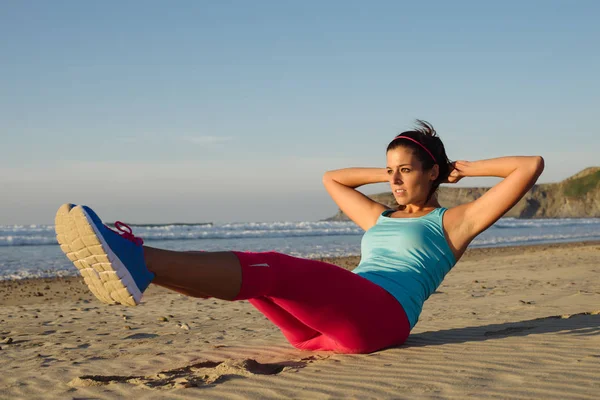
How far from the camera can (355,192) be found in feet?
16.2

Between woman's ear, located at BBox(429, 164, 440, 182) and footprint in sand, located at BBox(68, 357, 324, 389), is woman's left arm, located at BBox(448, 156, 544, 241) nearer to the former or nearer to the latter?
woman's ear, located at BBox(429, 164, 440, 182)

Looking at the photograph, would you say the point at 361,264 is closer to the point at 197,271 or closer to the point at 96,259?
the point at 197,271

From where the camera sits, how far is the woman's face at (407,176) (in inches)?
163

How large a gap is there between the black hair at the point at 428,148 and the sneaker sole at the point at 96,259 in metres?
2.05

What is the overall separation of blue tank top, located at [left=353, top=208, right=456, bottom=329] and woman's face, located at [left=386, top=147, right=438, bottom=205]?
152mm

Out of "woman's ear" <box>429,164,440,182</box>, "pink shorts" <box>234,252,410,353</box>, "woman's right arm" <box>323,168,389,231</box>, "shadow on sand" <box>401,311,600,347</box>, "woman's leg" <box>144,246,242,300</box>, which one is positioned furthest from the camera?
"shadow on sand" <box>401,311,600,347</box>

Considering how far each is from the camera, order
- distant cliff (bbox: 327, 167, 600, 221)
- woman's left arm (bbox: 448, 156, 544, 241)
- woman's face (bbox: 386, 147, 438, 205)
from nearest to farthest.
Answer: woman's left arm (bbox: 448, 156, 544, 241) → woman's face (bbox: 386, 147, 438, 205) → distant cliff (bbox: 327, 167, 600, 221)

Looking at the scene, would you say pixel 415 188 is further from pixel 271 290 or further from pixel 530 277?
pixel 530 277

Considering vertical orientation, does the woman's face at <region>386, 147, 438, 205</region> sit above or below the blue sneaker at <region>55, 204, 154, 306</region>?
above

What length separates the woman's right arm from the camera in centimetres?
463

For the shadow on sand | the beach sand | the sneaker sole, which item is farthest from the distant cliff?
the sneaker sole

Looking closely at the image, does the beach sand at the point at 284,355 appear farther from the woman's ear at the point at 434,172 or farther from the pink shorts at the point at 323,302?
the woman's ear at the point at 434,172

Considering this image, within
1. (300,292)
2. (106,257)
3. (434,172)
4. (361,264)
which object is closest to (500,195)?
(434,172)

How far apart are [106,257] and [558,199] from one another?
8771cm
